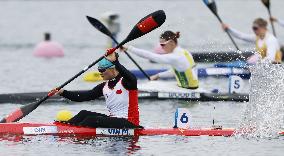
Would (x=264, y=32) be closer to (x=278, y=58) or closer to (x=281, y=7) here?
(x=278, y=58)

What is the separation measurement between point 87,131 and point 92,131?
9 cm

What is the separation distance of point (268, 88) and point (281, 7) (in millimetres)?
45692

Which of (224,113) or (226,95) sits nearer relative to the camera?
(224,113)

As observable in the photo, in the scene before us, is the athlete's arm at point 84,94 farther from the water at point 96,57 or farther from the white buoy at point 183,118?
the white buoy at point 183,118

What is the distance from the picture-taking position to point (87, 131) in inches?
821

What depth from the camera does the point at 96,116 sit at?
2084cm

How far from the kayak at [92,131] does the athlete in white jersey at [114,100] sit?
106 mm

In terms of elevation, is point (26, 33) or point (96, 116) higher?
point (26, 33)

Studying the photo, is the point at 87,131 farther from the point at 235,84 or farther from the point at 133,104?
the point at 235,84

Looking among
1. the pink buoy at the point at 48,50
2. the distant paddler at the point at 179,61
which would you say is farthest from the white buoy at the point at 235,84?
the pink buoy at the point at 48,50

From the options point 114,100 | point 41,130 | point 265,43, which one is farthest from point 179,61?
point 41,130

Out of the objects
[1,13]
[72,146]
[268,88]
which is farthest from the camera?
[1,13]

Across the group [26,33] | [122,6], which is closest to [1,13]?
[122,6]

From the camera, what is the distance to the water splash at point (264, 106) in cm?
2109
